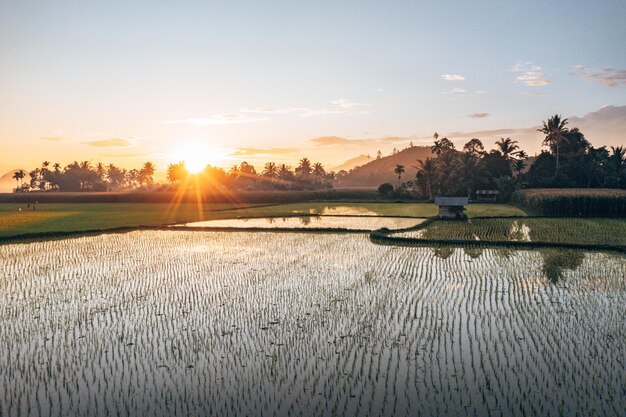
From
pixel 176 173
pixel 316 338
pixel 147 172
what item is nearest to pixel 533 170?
pixel 316 338

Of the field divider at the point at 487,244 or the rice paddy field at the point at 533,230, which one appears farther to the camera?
the rice paddy field at the point at 533,230

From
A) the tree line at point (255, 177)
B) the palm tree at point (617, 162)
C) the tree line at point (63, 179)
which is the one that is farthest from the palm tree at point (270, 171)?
the palm tree at point (617, 162)

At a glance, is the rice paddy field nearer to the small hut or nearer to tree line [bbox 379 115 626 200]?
the small hut

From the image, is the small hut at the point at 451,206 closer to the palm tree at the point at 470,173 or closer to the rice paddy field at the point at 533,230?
the rice paddy field at the point at 533,230

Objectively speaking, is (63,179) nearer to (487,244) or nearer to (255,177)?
(255,177)

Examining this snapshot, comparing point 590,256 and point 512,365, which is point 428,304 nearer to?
point 512,365

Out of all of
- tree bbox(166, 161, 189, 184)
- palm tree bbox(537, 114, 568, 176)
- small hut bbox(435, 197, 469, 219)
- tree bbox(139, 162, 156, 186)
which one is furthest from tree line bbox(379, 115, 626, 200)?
tree bbox(139, 162, 156, 186)

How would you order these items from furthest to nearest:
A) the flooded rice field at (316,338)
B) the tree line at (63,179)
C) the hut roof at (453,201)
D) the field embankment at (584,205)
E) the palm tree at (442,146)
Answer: the tree line at (63,179)
the palm tree at (442,146)
the field embankment at (584,205)
the hut roof at (453,201)
the flooded rice field at (316,338)

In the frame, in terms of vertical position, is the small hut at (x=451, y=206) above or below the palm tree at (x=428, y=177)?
below
